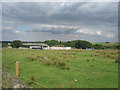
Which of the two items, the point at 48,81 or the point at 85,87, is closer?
the point at 85,87

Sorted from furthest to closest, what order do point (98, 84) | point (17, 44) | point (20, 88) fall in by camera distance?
point (17, 44) < point (98, 84) < point (20, 88)

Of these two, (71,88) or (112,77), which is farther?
(112,77)

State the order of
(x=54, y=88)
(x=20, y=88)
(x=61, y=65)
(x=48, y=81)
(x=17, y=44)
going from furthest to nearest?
(x=17, y=44), (x=61, y=65), (x=48, y=81), (x=54, y=88), (x=20, y=88)

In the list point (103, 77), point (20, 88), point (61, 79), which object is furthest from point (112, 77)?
point (20, 88)

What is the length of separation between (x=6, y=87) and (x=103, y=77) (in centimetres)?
492

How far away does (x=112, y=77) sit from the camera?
25.9 ft

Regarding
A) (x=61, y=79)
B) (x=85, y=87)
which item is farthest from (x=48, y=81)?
(x=85, y=87)

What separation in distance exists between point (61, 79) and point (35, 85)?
147cm

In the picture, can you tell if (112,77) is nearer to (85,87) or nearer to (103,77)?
(103,77)

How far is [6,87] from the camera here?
6.41 metres

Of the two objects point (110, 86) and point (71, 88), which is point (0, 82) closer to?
point (71, 88)

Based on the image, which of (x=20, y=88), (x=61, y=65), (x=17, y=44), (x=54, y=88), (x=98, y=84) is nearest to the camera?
(x=20, y=88)

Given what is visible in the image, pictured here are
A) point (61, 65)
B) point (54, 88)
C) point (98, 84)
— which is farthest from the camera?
point (61, 65)

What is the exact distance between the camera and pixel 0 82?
733cm
